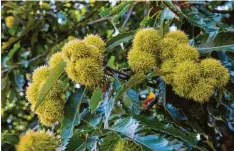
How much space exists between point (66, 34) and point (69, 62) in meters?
1.50

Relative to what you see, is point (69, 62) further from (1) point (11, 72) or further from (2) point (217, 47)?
(1) point (11, 72)

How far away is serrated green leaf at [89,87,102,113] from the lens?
3.22 feet

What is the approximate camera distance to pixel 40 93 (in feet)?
2.91

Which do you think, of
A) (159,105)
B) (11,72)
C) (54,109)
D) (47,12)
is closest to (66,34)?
(47,12)

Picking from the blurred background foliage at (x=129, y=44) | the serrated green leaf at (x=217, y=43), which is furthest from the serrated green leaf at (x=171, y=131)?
the serrated green leaf at (x=217, y=43)

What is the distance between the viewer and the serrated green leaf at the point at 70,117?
95 centimetres

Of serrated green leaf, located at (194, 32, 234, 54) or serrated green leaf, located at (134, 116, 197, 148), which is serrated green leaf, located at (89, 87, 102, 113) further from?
serrated green leaf, located at (194, 32, 234, 54)

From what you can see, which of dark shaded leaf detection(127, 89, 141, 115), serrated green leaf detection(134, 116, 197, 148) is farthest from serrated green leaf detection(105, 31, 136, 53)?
serrated green leaf detection(134, 116, 197, 148)

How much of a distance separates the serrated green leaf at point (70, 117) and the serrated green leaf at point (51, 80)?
0.09 m

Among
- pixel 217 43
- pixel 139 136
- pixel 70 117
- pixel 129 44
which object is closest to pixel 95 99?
pixel 70 117

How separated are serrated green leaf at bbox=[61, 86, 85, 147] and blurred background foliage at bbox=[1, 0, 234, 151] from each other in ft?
0.11

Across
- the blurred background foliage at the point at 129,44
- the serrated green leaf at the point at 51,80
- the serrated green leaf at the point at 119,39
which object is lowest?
the blurred background foliage at the point at 129,44

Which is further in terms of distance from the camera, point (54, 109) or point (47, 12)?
point (47, 12)

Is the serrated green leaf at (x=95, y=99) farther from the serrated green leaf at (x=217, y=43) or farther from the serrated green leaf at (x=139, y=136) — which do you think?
the serrated green leaf at (x=217, y=43)
